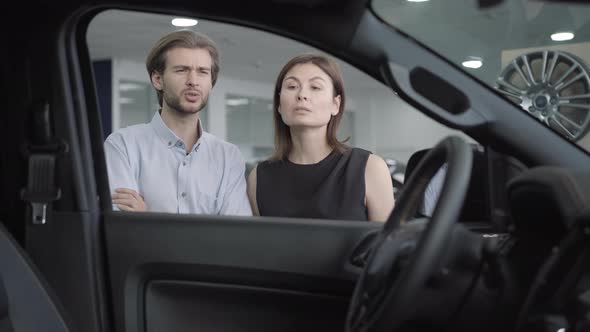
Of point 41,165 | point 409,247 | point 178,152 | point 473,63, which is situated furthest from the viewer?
point 178,152

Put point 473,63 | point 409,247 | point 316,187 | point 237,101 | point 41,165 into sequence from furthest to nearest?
point 237,101
point 316,187
point 41,165
point 473,63
point 409,247

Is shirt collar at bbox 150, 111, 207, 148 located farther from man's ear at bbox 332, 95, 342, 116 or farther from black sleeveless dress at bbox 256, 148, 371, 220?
man's ear at bbox 332, 95, 342, 116

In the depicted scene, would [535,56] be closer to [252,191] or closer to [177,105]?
[252,191]

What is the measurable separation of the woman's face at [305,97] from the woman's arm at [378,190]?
0.15 metres

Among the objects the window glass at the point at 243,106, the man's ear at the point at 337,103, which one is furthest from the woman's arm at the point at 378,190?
the window glass at the point at 243,106

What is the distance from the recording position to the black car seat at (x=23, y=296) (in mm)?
1397

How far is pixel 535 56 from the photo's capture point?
1.32 meters

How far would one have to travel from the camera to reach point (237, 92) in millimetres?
11852

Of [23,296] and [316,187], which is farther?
[316,187]

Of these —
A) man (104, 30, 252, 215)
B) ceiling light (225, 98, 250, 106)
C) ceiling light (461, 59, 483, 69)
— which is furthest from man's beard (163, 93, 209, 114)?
ceiling light (225, 98, 250, 106)

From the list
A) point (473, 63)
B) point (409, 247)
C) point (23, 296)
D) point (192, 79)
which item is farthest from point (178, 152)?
point (409, 247)

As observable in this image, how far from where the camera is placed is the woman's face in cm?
179

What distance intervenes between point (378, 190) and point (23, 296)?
2.50 feet

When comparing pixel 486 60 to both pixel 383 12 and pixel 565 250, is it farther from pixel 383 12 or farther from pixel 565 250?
pixel 565 250
